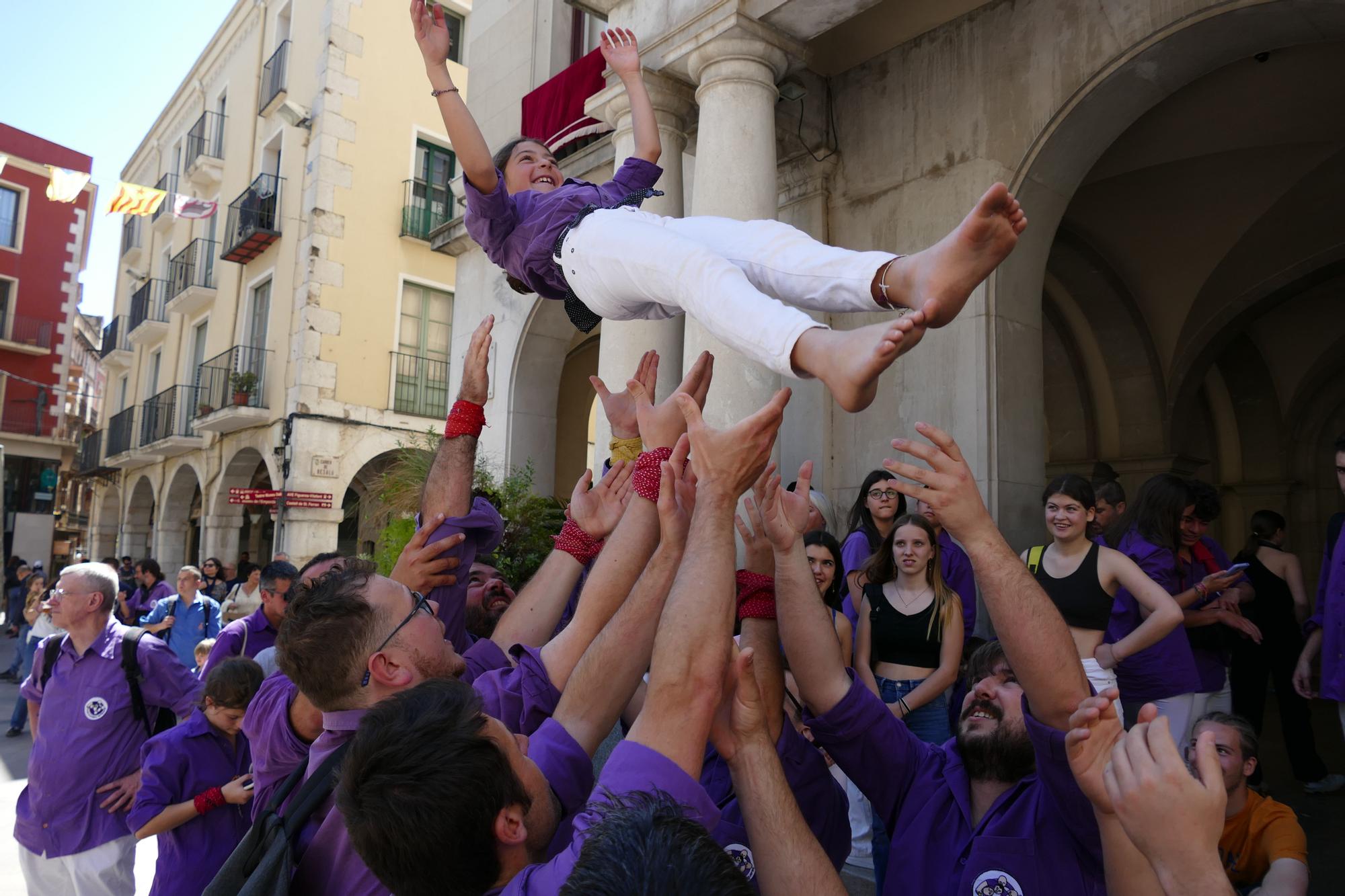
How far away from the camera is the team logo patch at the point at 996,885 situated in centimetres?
179

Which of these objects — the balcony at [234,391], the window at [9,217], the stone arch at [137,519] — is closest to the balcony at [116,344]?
the window at [9,217]

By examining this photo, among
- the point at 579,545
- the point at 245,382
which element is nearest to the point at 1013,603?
the point at 579,545

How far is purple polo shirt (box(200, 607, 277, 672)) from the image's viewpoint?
417 cm

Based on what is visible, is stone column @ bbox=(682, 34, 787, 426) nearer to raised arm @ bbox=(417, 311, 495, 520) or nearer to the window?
raised arm @ bbox=(417, 311, 495, 520)

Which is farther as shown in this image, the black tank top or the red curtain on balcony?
the red curtain on balcony

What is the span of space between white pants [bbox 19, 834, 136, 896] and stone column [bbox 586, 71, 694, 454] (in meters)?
3.40

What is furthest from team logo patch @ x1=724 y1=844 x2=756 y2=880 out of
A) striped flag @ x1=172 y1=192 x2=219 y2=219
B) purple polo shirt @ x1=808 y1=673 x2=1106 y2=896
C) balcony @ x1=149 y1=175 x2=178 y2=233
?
balcony @ x1=149 y1=175 x2=178 y2=233

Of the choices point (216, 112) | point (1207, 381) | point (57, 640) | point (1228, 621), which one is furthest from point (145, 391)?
point (1228, 621)

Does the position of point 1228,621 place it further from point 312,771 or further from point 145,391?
point 145,391

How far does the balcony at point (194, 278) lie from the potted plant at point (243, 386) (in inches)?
160

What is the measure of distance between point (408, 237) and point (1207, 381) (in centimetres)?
1398

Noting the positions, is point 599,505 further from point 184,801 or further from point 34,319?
point 34,319

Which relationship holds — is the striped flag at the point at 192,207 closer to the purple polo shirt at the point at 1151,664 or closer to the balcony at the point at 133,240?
the balcony at the point at 133,240

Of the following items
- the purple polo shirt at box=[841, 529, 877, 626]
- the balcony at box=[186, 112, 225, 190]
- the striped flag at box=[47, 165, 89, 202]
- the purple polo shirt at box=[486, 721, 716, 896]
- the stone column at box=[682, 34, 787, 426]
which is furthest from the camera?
the balcony at box=[186, 112, 225, 190]
